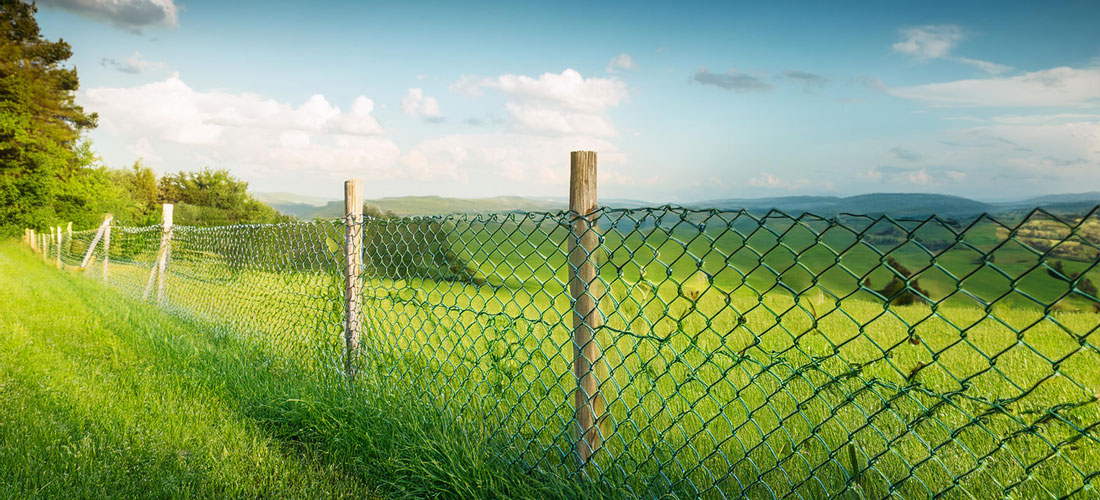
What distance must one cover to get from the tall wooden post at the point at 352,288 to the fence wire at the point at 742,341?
0.02 metres

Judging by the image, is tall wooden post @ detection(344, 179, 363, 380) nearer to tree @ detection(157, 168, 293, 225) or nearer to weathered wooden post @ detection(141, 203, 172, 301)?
weathered wooden post @ detection(141, 203, 172, 301)

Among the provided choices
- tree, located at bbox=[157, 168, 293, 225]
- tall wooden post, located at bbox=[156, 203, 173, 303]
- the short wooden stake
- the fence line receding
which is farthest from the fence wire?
tree, located at bbox=[157, 168, 293, 225]

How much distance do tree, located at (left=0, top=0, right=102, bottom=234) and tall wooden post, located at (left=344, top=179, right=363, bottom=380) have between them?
34.9 m

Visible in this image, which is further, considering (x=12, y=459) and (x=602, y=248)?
(x=12, y=459)

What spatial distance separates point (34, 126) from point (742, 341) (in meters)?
44.1

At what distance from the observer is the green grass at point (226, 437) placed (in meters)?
2.89

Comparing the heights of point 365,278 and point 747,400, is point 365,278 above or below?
above

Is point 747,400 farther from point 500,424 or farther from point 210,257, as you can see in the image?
point 210,257

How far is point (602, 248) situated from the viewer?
2549mm

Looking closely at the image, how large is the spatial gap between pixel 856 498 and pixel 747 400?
4.46 ft

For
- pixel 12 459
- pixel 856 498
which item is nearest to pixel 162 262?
pixel 12 459

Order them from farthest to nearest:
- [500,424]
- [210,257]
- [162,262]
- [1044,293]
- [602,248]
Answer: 1. [162,262]
2. [210,257]
3. [500,424]
4. [602,248]
5. [1044,293]

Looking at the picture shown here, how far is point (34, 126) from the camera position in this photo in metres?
35.7

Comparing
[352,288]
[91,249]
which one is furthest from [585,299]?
[91,249]
